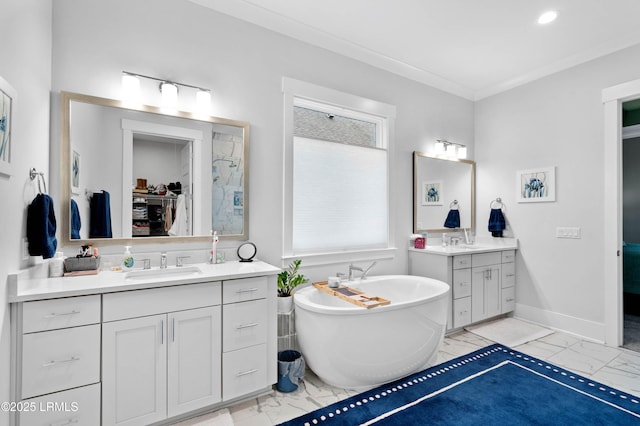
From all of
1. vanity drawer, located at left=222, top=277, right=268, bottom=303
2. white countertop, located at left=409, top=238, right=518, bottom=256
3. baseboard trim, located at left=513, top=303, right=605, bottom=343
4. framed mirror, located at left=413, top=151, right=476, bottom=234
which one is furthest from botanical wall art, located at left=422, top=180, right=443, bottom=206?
vanity drawer, located at left=222, top=277, right=268, bottom=303

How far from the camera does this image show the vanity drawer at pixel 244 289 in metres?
1.95

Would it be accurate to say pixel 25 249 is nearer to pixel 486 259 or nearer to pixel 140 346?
pixel 140 346

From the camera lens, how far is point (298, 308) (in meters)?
2.31

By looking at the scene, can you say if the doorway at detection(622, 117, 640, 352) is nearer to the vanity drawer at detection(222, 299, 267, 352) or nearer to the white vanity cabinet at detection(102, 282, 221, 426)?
the vanity drawer at detection(222, 299, 267, 352)

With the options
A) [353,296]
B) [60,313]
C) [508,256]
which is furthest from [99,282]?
[508,256]

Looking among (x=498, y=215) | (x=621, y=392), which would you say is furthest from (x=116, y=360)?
(x=498, y=215)

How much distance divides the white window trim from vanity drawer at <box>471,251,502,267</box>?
849 mm

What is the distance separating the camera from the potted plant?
2352mm

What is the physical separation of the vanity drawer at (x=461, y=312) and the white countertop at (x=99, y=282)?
205 cm

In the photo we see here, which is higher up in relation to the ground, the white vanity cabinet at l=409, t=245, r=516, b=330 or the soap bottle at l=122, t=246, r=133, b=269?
the soap bottle at l=122, t=246, r=133, b=269

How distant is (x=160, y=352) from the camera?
5.73 ft

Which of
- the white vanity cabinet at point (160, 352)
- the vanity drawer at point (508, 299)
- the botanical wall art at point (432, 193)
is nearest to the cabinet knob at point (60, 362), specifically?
the white vanity cabinet at point (160, 352)

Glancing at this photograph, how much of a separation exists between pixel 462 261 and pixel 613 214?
143 centimetres

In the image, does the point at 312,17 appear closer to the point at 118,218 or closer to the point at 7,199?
the point at 118,218
